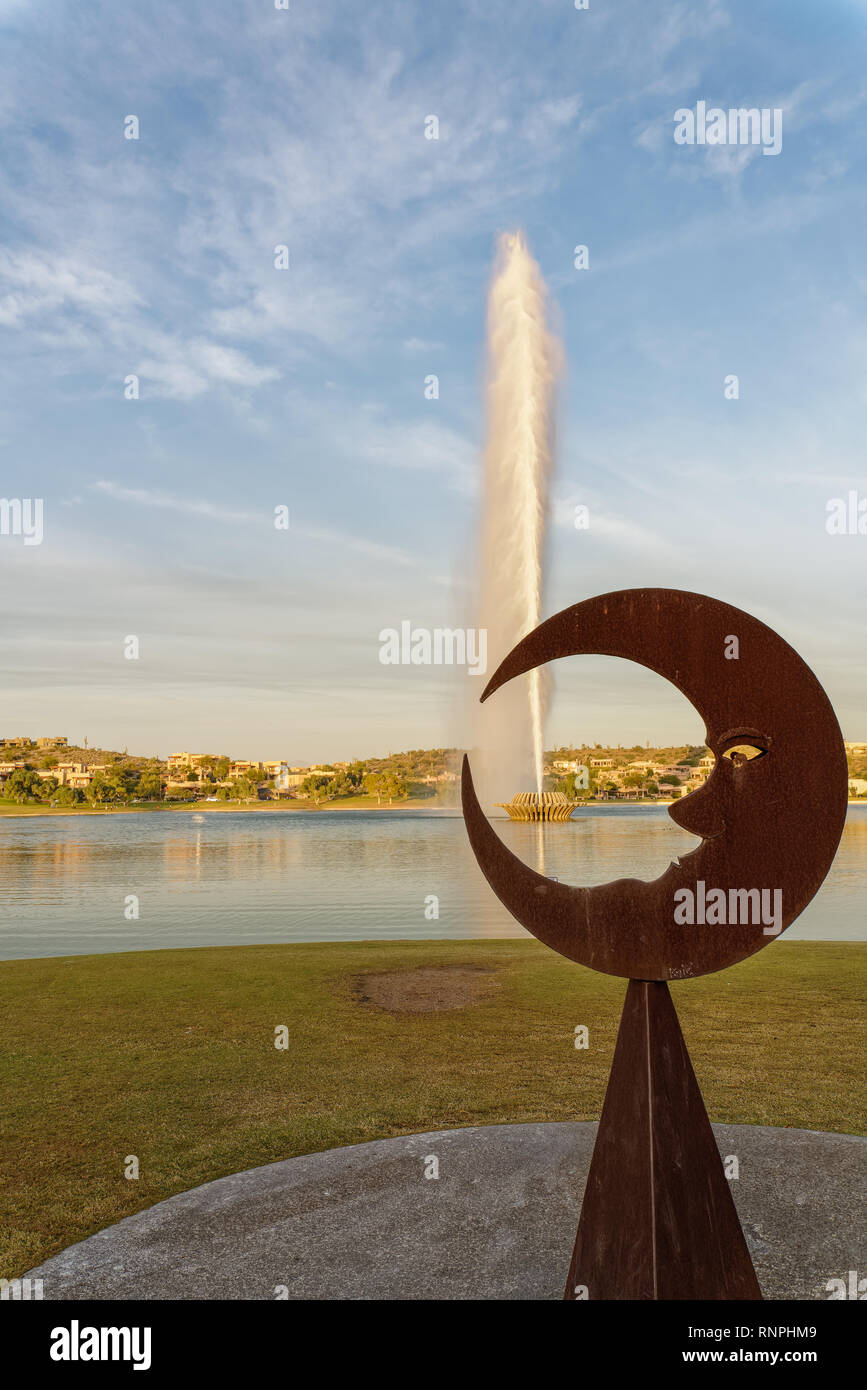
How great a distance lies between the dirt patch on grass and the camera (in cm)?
1227

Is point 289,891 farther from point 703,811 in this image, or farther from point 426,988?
point 703,811

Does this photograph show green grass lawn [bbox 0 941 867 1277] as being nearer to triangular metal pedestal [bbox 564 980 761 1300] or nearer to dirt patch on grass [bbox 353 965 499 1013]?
dirt patch on grass [bbox 353 965 499 1013]

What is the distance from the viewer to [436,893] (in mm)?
28109

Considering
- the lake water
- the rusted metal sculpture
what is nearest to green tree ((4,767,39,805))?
the lake water

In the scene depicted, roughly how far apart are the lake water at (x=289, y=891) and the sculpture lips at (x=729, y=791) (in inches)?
573

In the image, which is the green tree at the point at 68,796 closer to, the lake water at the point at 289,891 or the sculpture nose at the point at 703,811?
the lake water at the point at 289,891

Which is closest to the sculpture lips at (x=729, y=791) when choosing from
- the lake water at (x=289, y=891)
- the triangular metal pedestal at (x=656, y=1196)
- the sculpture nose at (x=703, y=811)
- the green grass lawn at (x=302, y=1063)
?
the sculpture nose at (x=703, y=811)

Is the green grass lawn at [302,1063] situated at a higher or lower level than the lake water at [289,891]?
higher

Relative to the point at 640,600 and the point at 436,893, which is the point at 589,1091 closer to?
the point at 640,600

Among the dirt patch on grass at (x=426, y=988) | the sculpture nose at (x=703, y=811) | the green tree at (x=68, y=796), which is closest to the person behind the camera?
the sculpture nose at (x=703, y=811)

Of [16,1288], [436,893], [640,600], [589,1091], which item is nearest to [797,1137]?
[589,1091]

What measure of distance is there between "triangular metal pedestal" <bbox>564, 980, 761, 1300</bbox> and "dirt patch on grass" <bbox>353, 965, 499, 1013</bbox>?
24.3 feet

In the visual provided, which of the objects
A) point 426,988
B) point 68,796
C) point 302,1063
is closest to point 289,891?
point 426,988

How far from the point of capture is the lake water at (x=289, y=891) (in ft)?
65.9
